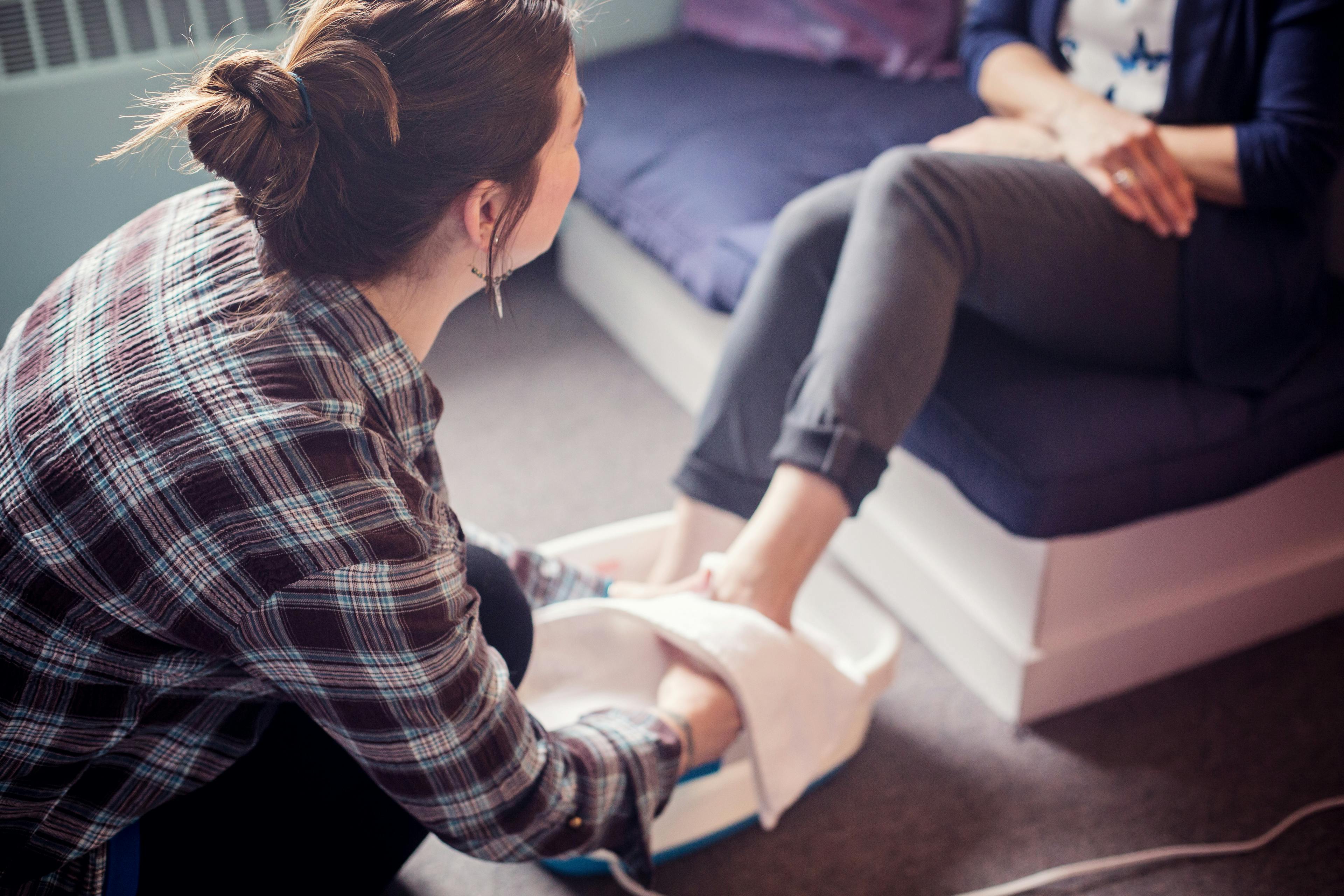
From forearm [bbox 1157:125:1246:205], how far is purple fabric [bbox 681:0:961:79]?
0.87 m

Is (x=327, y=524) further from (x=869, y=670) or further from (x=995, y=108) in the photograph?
(x=995, y=108)

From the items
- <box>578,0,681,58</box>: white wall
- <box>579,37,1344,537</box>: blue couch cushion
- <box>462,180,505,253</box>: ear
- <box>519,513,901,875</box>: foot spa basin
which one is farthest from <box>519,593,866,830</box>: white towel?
<box>578,0,681,58</box>: white wall

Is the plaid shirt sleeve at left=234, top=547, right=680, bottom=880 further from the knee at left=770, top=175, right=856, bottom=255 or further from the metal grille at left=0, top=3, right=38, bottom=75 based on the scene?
the metal grille at left=0, top=3, right=38, bottom=75

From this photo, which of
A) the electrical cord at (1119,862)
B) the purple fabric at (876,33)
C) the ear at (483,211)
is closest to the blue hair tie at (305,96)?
the ear at (483,211)

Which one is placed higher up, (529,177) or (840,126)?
(529,177)

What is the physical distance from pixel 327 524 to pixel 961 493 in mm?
728

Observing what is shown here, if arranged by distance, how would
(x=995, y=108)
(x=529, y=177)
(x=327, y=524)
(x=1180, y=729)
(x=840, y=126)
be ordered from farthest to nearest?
(x=840, y=126), (x=995, y=108), (x=1180, y=729), (x=529, y=177), (x=327, y=524)

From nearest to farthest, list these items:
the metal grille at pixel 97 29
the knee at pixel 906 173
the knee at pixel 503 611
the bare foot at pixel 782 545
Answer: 1. the knee at pixel 503 611
2. the bare foot at pixel 782 545
3. the knee at pixel 906 173
4. the metal grille at pixel 97 29

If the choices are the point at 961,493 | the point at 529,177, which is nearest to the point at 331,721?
the point at 529,177

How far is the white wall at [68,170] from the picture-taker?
1363 mm

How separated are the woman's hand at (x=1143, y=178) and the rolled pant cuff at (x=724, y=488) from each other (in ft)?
1.51

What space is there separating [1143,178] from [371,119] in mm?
806

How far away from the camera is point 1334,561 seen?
127cm

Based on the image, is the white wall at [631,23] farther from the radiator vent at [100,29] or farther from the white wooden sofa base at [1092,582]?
the white wooden sofa base at [1092,582]
